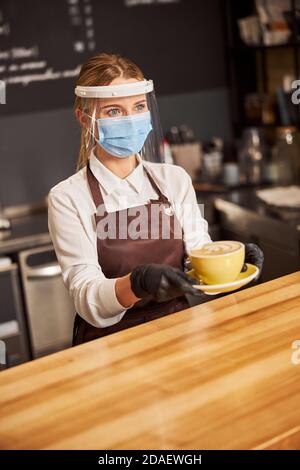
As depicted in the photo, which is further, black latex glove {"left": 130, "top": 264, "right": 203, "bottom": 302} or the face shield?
the face shield

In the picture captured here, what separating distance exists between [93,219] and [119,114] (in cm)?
29

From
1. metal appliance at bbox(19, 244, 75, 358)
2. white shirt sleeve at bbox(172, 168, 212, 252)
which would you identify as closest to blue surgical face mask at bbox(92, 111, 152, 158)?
white shirt sleeve at bbox(172, 168, 212, 252)

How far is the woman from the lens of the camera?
5.97ft

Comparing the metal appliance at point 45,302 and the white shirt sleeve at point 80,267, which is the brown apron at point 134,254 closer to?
the white shirt sleeve at point 80,267

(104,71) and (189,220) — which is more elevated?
(104,71)

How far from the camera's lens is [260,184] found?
4148 millimetres

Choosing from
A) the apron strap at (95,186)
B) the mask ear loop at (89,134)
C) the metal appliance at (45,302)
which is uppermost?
the mask ear loop at (89,134)

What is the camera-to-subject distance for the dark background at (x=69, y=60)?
394 cm

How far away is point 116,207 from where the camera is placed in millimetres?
1955

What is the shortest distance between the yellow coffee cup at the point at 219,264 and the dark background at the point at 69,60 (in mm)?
2508

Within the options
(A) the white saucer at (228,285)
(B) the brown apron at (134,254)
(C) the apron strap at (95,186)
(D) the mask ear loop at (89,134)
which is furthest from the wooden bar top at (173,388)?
(D) the mask ear loop at (89,134)
